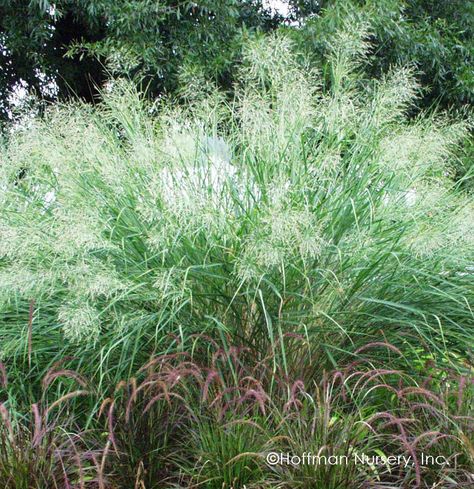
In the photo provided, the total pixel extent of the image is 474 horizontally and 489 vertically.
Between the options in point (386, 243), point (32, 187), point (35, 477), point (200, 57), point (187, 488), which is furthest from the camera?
point (200, 57)

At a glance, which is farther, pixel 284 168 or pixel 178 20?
pixel 178 20

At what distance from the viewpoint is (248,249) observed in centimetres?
337

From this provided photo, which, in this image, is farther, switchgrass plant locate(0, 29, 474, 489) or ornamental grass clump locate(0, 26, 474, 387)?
ornamental grass clump locate(0, 26, 474, 387)

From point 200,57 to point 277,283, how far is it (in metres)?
4.77

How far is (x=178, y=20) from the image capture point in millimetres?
7883

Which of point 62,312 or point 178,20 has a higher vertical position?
point 178,20

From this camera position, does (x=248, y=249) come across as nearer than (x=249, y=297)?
Yes

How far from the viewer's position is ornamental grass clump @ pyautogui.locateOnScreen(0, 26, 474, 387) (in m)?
3.45

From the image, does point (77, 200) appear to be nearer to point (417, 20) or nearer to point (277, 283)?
point (277, 283)

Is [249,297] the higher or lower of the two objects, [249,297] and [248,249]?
the lower

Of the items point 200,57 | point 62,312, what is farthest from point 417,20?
point 62,312

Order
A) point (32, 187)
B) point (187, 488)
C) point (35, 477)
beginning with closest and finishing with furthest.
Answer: point (35, 477)
point (187, 488)
point (32, 187)

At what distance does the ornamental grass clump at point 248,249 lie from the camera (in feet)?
11.3

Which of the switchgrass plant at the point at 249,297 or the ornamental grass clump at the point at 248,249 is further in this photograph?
the ornamental grass clump at the point at 248,249
